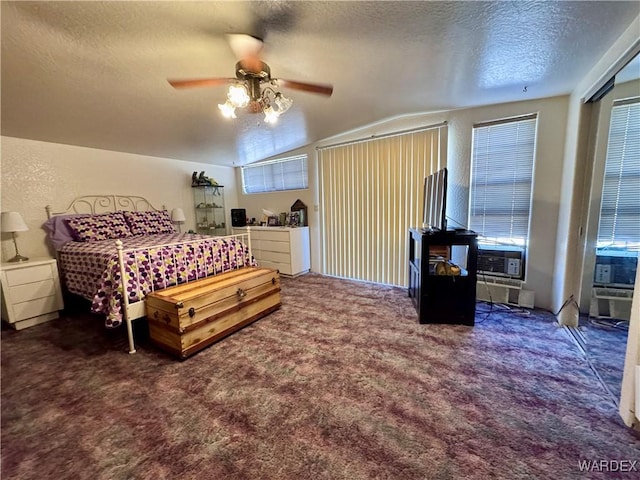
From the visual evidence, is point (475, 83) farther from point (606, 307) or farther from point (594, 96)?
point (606, 307)

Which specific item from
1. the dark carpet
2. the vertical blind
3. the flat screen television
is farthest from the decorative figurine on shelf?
the flat screen television

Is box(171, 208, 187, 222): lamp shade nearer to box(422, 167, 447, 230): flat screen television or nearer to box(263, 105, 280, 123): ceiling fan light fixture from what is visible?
box(263, 105, 280, 123): ceiling fan light fixture

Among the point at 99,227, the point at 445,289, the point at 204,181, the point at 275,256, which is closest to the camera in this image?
the point at 445,289

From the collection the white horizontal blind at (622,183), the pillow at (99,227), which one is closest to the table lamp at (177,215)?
the pillow at (99,227)

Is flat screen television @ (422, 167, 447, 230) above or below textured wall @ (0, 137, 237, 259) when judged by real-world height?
below

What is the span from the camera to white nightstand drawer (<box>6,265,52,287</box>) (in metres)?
2.47

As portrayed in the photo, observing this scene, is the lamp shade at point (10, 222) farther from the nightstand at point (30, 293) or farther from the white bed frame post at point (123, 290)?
the white bed frame post at point (123, 290)

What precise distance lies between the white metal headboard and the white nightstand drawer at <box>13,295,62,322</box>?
1.07m

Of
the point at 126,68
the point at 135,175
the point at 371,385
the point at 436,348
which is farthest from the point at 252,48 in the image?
the point at 135,175

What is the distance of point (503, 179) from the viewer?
2.74m

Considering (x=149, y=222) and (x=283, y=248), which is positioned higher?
(x=149, y=222)

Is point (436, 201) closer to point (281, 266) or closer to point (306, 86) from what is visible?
point (306, 86)

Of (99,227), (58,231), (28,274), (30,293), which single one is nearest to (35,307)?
(30,293)

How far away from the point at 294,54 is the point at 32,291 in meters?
3.45
